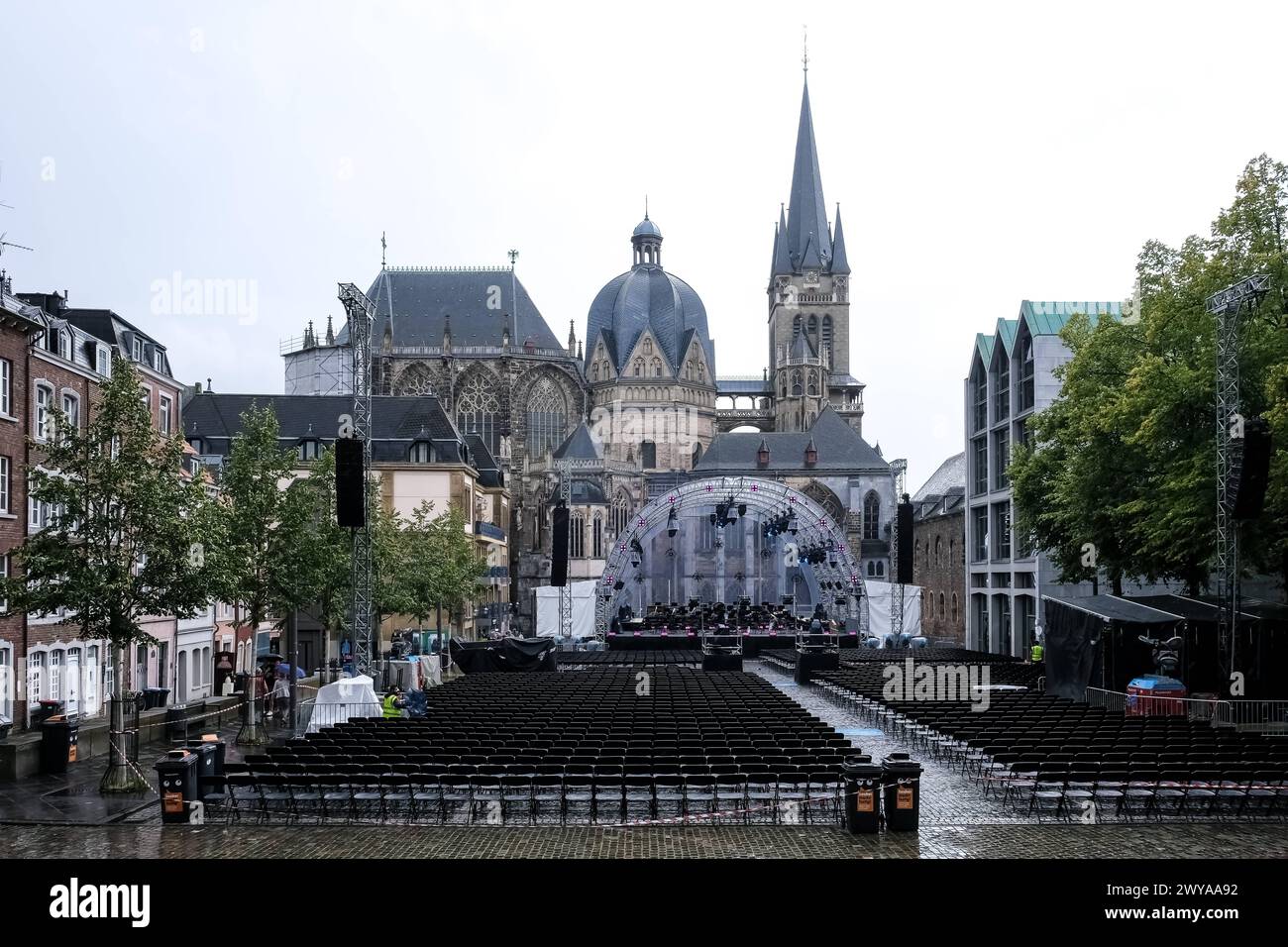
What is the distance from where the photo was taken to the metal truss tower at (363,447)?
2569 cm

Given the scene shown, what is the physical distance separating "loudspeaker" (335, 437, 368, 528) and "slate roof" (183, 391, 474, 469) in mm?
34351

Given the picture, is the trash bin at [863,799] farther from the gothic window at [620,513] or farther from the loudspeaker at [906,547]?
the gothic window at [620,513]

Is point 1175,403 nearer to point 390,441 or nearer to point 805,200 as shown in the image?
point 390,441

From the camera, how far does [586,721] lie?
21.5 meters

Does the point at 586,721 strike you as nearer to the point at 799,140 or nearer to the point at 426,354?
the point at 426,354

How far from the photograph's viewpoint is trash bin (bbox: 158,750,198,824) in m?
15.5

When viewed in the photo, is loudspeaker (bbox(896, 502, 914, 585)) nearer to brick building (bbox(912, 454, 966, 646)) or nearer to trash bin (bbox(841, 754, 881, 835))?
brick building (bbox(912, 454, 966, 646))

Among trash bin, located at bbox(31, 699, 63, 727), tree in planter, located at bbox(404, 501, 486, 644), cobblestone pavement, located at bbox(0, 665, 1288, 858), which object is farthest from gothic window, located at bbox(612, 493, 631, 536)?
cobblestone pavement, located at bbox(0, 665, 1288, 858)

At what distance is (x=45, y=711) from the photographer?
24078 millimetres

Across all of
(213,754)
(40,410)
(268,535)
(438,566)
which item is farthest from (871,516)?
(213,754)

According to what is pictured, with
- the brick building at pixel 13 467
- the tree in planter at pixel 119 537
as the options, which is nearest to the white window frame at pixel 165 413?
the brick building at pixel 13 467

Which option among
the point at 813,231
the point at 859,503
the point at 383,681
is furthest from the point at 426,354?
the point at 383,681
